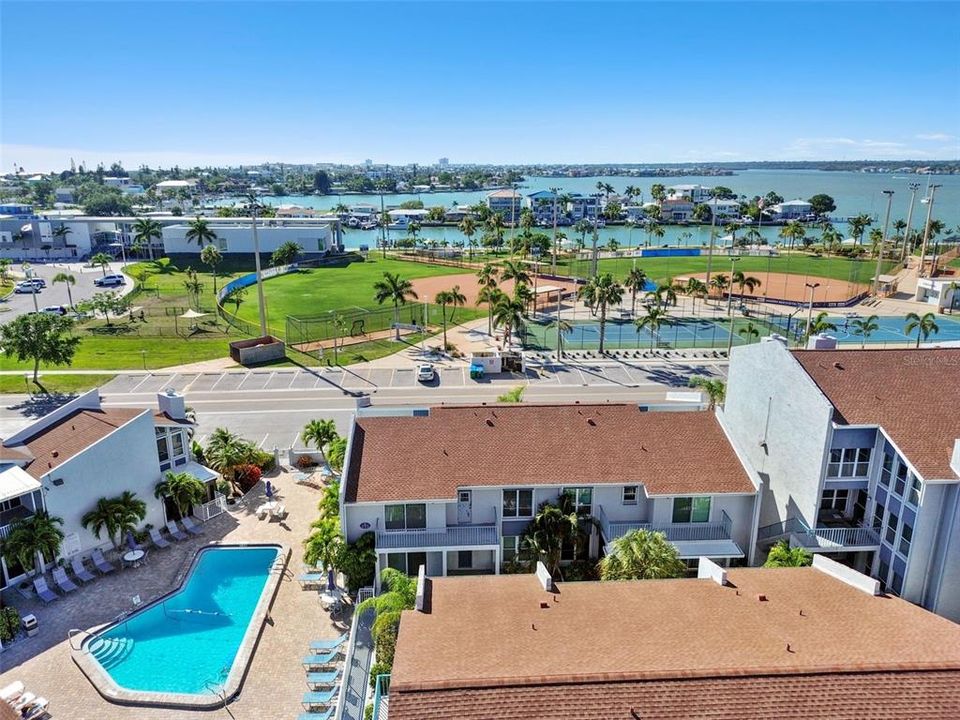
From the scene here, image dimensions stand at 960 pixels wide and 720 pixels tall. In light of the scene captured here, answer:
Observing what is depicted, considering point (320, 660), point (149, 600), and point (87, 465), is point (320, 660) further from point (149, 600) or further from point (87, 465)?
point (87, 465)

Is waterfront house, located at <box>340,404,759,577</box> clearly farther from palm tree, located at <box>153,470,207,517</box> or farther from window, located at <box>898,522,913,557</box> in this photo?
palm tree, located at <box>153,470,207,517</box>

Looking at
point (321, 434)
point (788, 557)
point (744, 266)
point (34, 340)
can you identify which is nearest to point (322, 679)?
point (321, 434)

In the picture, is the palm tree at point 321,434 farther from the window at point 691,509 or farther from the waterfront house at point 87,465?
the window at point 691,509

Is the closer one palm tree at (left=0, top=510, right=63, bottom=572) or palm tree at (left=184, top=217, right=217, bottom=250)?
palm tree at (left=0, top=510, right=63, bottom=572)

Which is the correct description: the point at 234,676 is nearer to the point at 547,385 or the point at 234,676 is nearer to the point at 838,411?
the point at 838,411

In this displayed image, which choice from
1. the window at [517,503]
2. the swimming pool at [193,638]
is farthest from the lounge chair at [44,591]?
the window at [517,503]

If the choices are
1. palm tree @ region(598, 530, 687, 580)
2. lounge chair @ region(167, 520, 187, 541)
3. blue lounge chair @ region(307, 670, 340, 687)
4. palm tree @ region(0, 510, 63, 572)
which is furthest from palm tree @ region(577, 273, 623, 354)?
palm tree @ region(0, 510, 63, 572)
